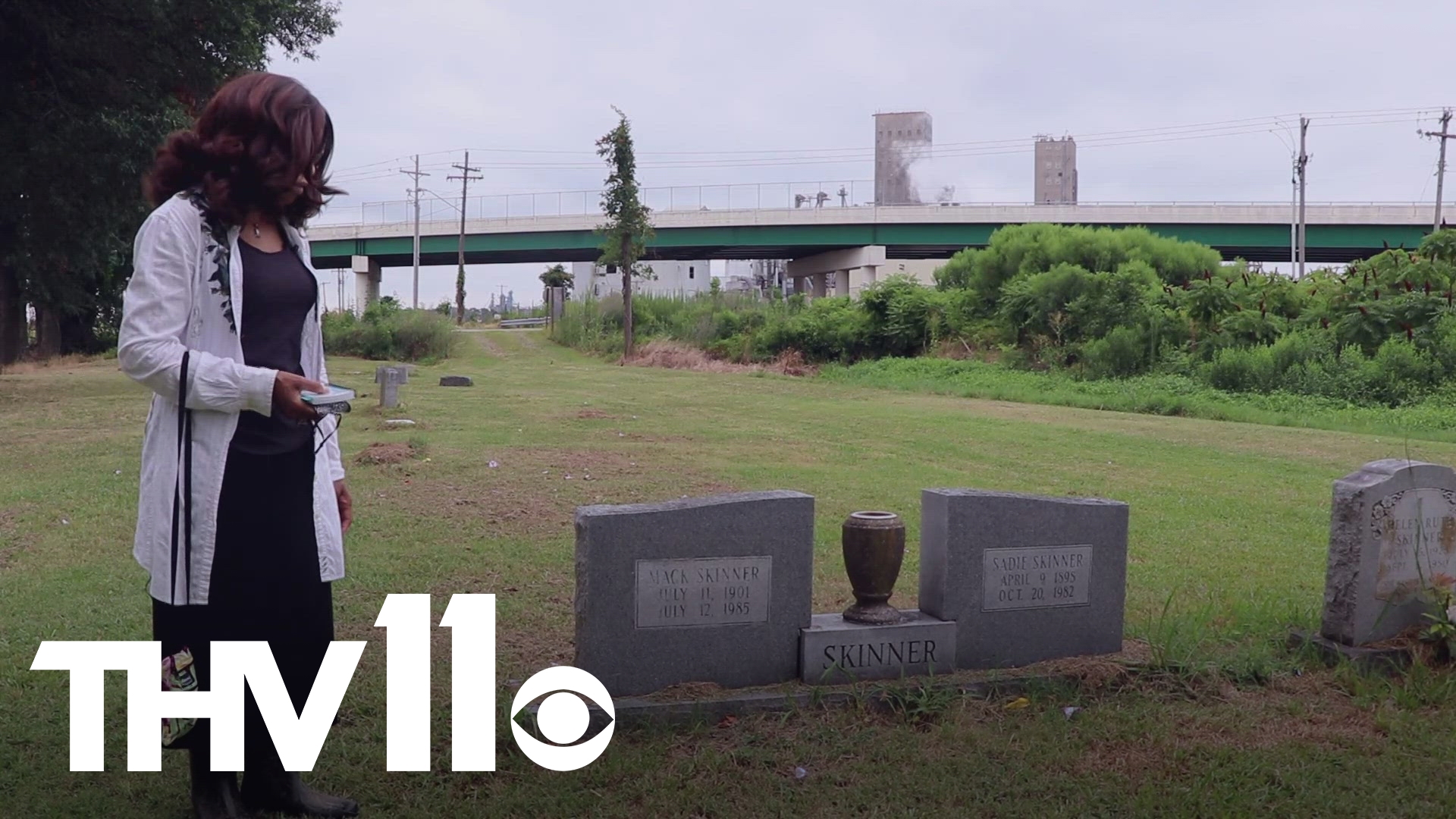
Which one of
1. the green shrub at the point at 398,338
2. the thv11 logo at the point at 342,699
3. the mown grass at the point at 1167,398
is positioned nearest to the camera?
the thv11 logo at the point at 342,699

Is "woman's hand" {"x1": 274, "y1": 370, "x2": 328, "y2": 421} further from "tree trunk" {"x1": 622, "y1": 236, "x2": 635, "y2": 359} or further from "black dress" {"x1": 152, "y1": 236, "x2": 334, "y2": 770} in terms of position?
"tree trunk" {"x1": 622, "y1": 236, "x2": 635, "y2": 359}

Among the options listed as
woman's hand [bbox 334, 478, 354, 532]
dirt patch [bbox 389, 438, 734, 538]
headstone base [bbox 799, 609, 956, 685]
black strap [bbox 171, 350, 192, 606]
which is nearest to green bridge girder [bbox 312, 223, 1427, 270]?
dirt patch [bbox 389, 438, 734, 538]

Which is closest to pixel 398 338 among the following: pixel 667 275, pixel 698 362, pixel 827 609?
pixel 698 362

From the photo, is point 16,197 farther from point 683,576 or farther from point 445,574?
point 683,576

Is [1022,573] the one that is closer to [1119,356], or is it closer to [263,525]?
[263,525]

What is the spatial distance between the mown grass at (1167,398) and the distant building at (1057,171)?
5892 centimetres

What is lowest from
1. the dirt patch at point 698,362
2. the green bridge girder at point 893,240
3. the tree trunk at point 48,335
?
the dirt patch at point 698,362

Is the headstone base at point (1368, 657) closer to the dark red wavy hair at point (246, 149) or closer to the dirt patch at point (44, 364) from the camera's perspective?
the dark red wavy hair at point (246, 149)

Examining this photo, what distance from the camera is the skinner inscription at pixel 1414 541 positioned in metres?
5.57

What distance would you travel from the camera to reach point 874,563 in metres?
5.27

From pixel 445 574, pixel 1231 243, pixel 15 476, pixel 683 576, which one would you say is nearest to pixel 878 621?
pixel 683 576

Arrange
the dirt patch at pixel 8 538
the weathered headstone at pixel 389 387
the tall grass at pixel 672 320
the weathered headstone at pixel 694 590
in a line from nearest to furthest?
the weathered headstone at pixel 694 590
the dirt patch at pixel 8 538
the weathered headstone at pixel 389 387
the tall grass at pixel 672 320

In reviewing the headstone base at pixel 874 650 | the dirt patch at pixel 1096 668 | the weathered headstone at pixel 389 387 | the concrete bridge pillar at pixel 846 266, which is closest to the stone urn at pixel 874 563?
the headstone base at pixel 874 650

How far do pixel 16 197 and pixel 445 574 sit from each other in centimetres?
1532
